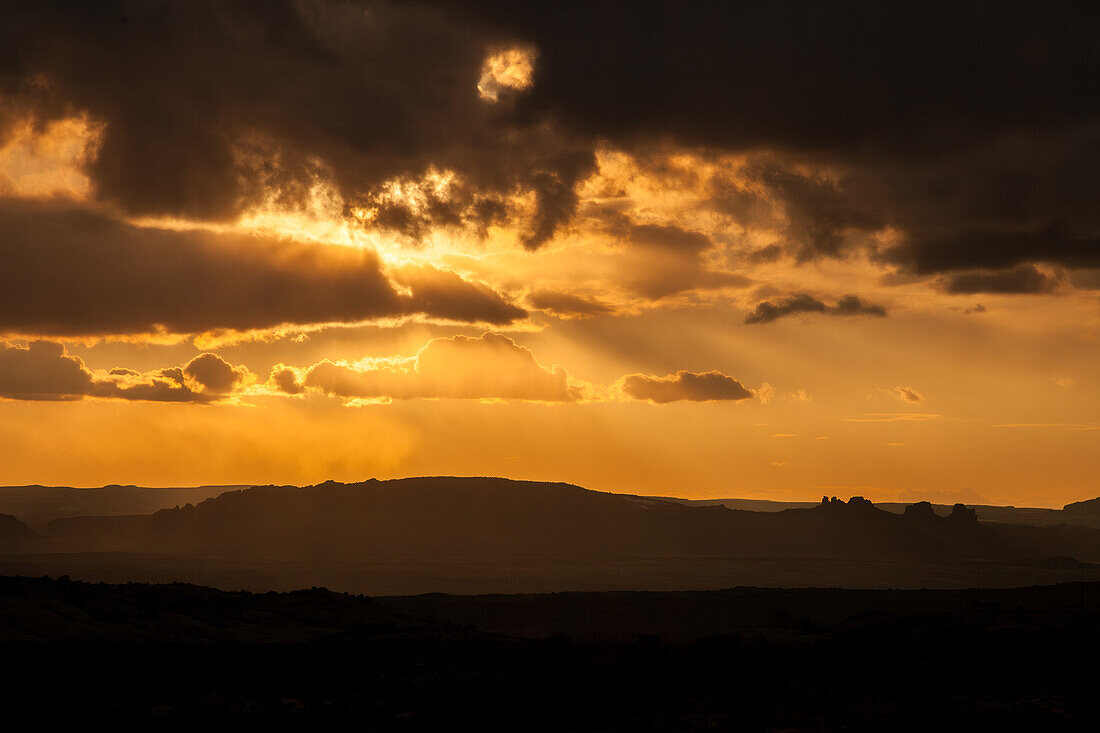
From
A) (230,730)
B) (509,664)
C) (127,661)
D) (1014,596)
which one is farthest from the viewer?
(1014,596)

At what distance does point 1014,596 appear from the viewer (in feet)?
218

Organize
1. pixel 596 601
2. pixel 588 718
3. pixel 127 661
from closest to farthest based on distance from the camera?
pixel 588 718 → pixel 127 661 → pixel 596 601

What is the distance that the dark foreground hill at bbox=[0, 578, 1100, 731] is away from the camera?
2850cm

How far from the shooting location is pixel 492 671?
3644 centimetres

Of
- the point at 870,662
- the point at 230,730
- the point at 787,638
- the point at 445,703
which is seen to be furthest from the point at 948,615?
the point at 230,730

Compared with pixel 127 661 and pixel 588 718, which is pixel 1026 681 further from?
pixel 127 661

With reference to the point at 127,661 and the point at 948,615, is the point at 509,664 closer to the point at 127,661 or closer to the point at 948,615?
the point at 127,661

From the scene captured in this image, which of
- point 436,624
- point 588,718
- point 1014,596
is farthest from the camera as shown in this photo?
point 1014,596

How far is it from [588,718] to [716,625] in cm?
4247

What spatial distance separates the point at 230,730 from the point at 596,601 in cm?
6374

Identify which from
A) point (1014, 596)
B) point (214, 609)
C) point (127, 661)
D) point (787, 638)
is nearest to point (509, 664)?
point (127, 661)

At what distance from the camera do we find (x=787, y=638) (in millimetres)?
48500

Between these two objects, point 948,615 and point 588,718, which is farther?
point 948,615

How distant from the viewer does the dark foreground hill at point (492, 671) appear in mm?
28500
